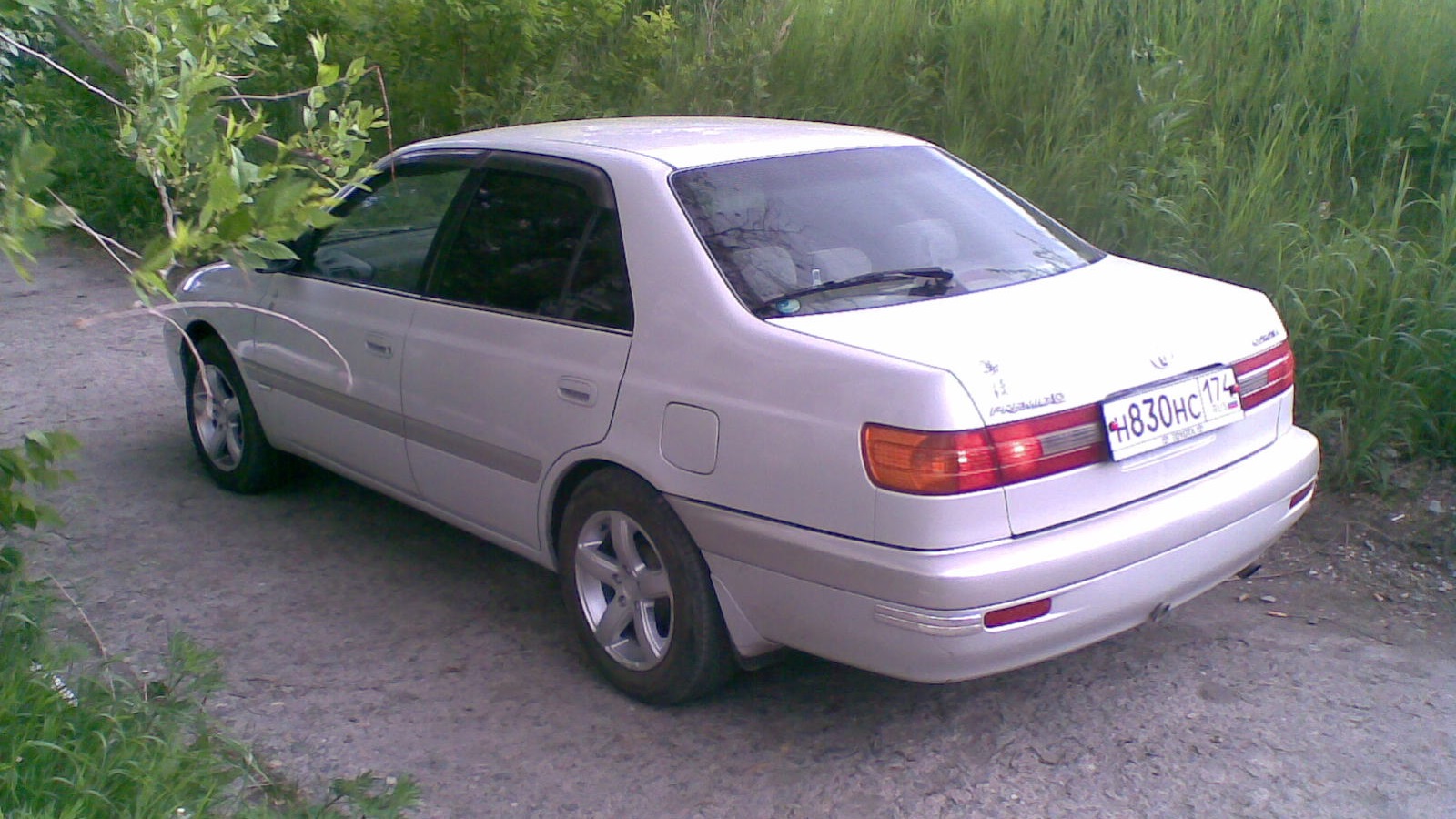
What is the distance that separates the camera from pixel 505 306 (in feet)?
13.4

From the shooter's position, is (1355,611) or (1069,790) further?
(1355,611)

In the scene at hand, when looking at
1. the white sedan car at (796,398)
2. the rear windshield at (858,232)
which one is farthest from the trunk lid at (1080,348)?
the rear windshield at (858,232)

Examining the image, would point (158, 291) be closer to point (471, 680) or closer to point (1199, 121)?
point (471, 680)

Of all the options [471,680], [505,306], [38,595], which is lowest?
[471,680]

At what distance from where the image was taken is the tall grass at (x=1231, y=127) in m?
5.12

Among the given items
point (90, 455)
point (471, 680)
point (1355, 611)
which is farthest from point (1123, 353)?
→ point (90, 455)

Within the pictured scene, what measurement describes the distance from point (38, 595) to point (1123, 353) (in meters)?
3.15

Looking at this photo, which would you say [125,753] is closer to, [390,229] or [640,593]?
[640,593]

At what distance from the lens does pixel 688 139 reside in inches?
163

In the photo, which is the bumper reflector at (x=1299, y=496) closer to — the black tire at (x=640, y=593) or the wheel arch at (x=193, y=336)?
the black tire at (x=640, y=593)

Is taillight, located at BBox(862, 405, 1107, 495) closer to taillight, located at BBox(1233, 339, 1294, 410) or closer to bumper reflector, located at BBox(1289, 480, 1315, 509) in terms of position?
taillight, located at BBox(1233, 339, 1294, 410)

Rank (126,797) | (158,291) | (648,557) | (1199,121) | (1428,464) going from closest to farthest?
(158,291) < (126,797) < (648,557) < (1428,464) < (1199,121)

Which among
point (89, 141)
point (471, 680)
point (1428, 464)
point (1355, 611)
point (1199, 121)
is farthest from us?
point (89, 141)

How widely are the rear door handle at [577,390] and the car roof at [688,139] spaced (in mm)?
694
